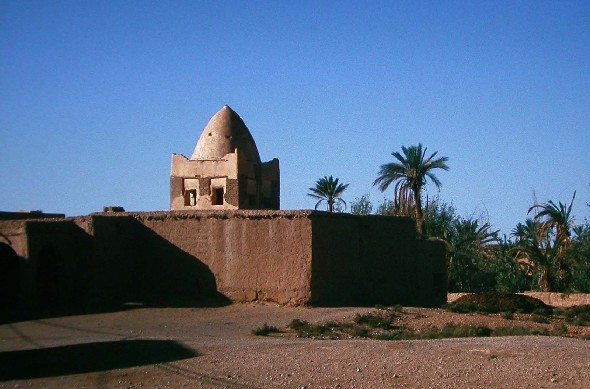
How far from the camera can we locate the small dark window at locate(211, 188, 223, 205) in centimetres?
3216

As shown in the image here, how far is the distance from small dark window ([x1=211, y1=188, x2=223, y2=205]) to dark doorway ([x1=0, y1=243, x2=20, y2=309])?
299 inches

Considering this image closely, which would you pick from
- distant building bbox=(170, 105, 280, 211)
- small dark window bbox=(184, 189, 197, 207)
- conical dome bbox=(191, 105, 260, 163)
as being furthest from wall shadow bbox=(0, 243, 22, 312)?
conical dome bbox=(191, 105, 260, 163)

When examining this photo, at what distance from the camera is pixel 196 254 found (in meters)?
27.8

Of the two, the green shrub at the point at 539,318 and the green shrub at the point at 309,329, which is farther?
the green shrub at the point at 539,318

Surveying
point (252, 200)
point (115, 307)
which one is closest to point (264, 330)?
point (115, 307)

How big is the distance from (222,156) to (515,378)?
19.6m

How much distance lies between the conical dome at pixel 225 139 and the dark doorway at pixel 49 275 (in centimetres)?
771

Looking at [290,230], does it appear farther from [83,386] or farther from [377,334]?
[83,386]

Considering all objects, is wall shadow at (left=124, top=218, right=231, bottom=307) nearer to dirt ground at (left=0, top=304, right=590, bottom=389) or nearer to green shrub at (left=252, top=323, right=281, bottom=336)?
green shrub at (left=252, top=323, right=281, bottom=336)

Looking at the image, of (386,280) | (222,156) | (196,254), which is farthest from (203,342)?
(222,156)

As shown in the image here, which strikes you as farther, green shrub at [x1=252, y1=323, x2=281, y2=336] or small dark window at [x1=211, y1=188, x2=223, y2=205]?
small dark window at [x1=211, y1=188, x2=223, y2=205]

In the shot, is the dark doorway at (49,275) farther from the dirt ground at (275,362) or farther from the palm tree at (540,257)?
the palm tree at (540,257)

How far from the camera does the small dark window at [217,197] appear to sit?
32156mm

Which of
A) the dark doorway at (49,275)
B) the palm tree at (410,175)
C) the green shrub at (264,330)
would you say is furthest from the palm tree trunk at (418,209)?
the green shrub at (264,330)
